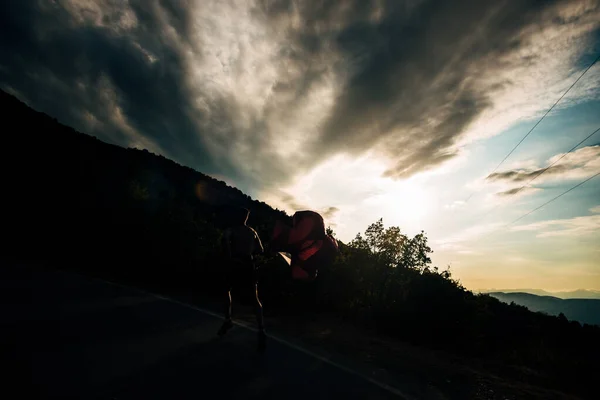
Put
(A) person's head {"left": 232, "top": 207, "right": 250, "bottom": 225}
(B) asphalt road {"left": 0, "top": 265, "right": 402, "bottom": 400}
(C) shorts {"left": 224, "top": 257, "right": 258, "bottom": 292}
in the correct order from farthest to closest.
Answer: (A) person's head {"left": 232, "top": 207, "right": 250, "bottom": 225} → (C) shorts {"left": 224, "top": 257, "right": 258, "bottom": 292} → (B) asphalt road {"left": 0, "top": 265, "right": 402, "bottom": 400}

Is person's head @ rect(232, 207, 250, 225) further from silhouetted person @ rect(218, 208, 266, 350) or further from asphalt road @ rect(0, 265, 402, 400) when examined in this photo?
asphalt road @ rect(0, 265, 402, 400)

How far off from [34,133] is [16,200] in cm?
4264

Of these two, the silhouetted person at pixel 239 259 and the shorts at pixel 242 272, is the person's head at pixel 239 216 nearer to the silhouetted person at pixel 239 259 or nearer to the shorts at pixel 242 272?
the silhouetted person at pixel 239 259

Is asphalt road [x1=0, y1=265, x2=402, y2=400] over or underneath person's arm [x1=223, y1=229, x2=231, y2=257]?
underneath

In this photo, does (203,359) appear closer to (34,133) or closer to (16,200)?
(16,200)

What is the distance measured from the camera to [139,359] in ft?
11.0

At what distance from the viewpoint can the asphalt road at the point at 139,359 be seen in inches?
104

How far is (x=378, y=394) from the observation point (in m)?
3.45

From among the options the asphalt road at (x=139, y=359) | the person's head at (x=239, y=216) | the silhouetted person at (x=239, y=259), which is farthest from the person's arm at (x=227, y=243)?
the asphalt road at (x=139, y=359)

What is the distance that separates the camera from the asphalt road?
8.70 ft

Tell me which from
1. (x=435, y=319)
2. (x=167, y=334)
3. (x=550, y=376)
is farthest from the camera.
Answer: (x=435, y=319)

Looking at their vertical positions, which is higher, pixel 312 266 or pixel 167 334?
pixel 312 266

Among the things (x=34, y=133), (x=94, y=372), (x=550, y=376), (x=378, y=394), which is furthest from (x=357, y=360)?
(x=34, y=133)

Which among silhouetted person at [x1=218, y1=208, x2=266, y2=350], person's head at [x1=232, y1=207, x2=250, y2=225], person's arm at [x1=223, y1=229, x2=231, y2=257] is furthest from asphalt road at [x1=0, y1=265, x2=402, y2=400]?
person's head at [x1=232, y1=207, x2=250, y2=225]
